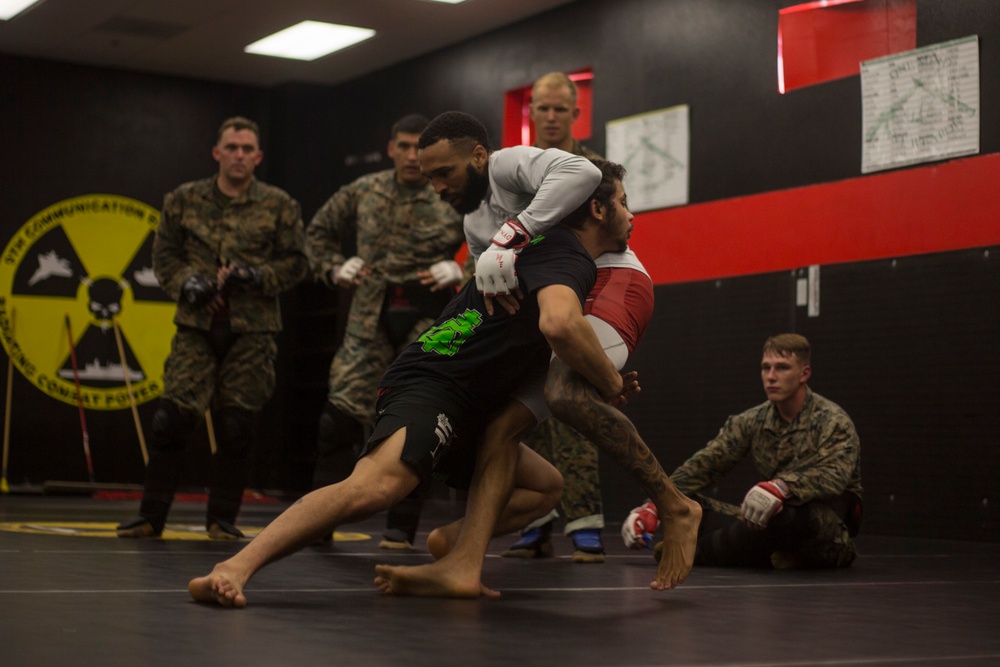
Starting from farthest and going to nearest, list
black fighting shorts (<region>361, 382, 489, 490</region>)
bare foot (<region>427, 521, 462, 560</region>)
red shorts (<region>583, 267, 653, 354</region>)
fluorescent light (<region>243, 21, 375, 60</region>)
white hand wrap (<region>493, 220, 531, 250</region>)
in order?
fluorescent light (<region>243, 21, 375, 60</region>) < red shorts (<region>583, 267, 653, 354</region>) < bare foot (<region>427, 521, 462, 560</region>) < white hand wrap (<region>493, 220, 531, 250</region>) < black fighting shorts (<region>361, 382, 489, 490</region>)

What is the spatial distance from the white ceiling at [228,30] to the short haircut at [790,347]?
4.24 metres

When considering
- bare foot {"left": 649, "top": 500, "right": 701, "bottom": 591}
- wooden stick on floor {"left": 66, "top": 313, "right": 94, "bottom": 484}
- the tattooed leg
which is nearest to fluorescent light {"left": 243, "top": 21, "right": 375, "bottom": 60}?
wooden stick on floor {"left": 66, "top": 313, "right": 94, "bottom": 484}

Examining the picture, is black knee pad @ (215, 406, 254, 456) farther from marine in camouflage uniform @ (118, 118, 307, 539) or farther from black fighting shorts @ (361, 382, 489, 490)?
black fighting shorts @ (361, 382, 489, 490)

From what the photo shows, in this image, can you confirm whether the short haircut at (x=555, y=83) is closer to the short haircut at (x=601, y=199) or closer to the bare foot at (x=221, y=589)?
the short haircut at (x=601, y=199)

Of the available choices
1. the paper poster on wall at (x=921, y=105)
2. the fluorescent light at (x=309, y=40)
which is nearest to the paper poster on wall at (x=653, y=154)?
the paper poster on wall at (x=921, y=105)

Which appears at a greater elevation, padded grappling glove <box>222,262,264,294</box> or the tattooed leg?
padded grappling glove <box>222,262,264,294</box>

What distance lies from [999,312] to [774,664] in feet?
12.3

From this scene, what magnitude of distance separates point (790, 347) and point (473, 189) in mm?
1331

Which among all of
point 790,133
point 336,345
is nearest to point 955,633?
point 790,133

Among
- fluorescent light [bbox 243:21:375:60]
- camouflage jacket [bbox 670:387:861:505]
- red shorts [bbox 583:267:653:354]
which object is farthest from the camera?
fluorescent light [bbox 243:21:375:60]

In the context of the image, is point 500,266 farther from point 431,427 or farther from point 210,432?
point 210,432

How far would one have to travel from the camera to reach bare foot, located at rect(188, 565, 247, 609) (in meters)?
2.44

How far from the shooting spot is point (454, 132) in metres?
3.15

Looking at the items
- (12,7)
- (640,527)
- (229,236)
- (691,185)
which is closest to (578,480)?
(640,527)
